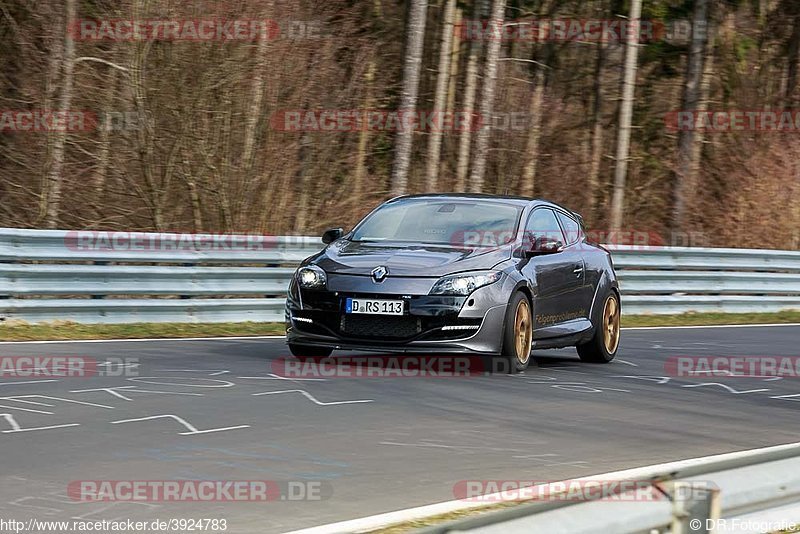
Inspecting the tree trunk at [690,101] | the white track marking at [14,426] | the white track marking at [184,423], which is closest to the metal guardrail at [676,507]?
the white track marking at [184,423]

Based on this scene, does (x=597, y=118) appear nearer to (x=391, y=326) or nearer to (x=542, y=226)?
(x=542, y=226)

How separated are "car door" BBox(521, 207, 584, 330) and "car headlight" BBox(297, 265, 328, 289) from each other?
170cm

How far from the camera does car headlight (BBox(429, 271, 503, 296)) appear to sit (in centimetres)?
1114

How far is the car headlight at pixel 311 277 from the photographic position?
11492mm

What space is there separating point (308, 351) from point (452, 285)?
1648mm

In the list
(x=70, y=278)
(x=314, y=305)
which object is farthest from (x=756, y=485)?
(x=70, y=278)

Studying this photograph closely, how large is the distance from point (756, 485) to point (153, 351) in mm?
8493

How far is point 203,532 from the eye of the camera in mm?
5320

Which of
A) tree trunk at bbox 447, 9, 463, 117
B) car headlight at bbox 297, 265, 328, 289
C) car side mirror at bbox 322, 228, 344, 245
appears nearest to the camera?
car headlight at bbox 297, 265, 328, 289

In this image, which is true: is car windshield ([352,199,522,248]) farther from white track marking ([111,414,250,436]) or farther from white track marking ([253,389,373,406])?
white track marking ([111,414,250,436])

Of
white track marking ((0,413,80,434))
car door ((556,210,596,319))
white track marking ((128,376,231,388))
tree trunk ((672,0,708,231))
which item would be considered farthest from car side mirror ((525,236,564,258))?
tree trunk ((672,0,708,231))

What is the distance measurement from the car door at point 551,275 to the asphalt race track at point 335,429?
1.72 feet

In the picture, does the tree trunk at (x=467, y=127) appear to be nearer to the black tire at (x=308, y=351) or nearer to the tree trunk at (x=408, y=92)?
the tree trunk at (x=408, y=92)

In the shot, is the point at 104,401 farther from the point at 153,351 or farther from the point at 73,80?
the point at 73,80
